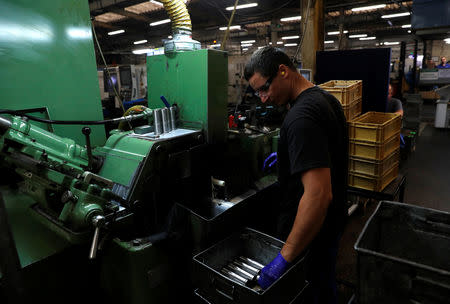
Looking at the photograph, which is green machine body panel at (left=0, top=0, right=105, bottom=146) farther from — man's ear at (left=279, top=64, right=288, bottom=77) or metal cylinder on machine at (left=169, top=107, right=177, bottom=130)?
man's ear at (left=279, top=64, right=288, bottom=77)

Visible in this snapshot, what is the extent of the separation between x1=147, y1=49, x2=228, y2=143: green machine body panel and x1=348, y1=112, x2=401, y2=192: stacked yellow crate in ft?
3.00

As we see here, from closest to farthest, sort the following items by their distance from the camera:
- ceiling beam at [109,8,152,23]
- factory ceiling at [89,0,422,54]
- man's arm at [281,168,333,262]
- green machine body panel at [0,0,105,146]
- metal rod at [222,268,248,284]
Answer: man's arm at [281,168,333,262] < metal rod at [222,268,248,284] < green machine body panel at [0,0,105,146] < factory ceiling at [89,0,422,54] < ceiling beam at [109,8,152,23]

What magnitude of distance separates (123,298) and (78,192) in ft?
2.03

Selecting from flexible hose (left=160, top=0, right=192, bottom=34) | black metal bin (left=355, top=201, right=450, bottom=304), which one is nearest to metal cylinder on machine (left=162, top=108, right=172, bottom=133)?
flexible hose (left=160, top=0, right=192, bottom=34)

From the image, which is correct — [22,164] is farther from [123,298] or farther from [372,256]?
[372,256]

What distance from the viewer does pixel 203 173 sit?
1.63 m

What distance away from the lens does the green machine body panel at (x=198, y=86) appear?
160 cm

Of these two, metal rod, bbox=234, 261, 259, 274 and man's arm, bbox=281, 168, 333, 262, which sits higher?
man's arm, bbox=281, 168, 333, 262

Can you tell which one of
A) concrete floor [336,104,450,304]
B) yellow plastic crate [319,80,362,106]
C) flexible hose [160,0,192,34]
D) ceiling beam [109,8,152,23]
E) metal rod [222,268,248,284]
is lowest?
concrete floor [336,104,450,304]

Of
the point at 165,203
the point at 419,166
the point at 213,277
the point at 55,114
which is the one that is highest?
the point at 55,114

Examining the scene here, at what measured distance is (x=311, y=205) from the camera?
3.23 ft

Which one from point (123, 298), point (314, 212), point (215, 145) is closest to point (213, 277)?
point (314, 212)

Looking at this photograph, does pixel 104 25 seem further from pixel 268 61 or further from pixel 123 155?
pixel 268 61

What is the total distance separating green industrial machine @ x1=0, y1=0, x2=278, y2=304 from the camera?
1.15 meters
